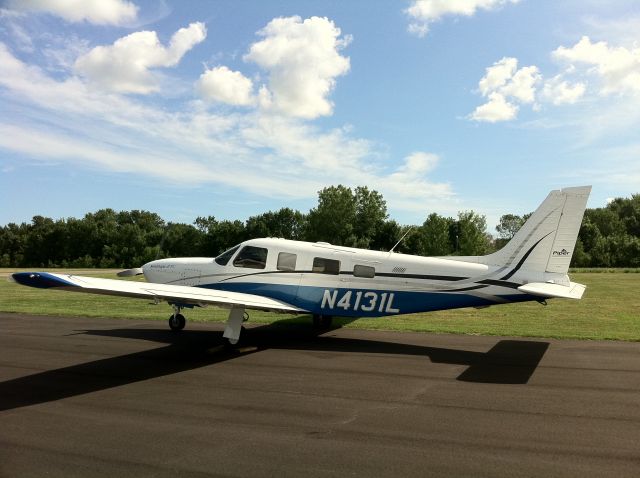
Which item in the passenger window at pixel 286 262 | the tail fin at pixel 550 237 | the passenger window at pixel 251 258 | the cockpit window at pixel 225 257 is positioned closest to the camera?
the tail fin at pixel 550 237

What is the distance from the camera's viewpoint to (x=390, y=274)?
451 inches

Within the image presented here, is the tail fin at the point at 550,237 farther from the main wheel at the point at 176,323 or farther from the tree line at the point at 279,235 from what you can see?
the tree line at the point at 279,235

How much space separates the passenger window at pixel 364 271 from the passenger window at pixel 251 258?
2.43 meters

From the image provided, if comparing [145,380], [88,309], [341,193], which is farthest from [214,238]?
[145,380]

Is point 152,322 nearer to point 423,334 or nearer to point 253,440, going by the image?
point 423,334

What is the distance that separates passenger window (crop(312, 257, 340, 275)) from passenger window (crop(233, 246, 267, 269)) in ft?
4.55

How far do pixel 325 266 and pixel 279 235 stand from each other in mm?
70593

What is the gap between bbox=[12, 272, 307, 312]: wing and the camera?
24.3 ft

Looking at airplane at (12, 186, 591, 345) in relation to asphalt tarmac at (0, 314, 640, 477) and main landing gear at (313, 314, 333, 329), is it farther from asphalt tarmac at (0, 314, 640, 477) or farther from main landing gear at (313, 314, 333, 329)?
main landing gear at (313, 314, 333, 329)

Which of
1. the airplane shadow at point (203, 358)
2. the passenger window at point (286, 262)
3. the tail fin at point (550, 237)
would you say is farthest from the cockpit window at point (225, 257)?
the tail fin at point (550, 237)

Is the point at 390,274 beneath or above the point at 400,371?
above

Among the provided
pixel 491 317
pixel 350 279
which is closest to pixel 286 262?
pixel 350 279

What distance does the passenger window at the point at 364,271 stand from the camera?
1152cm

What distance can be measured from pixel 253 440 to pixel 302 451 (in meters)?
0.67
